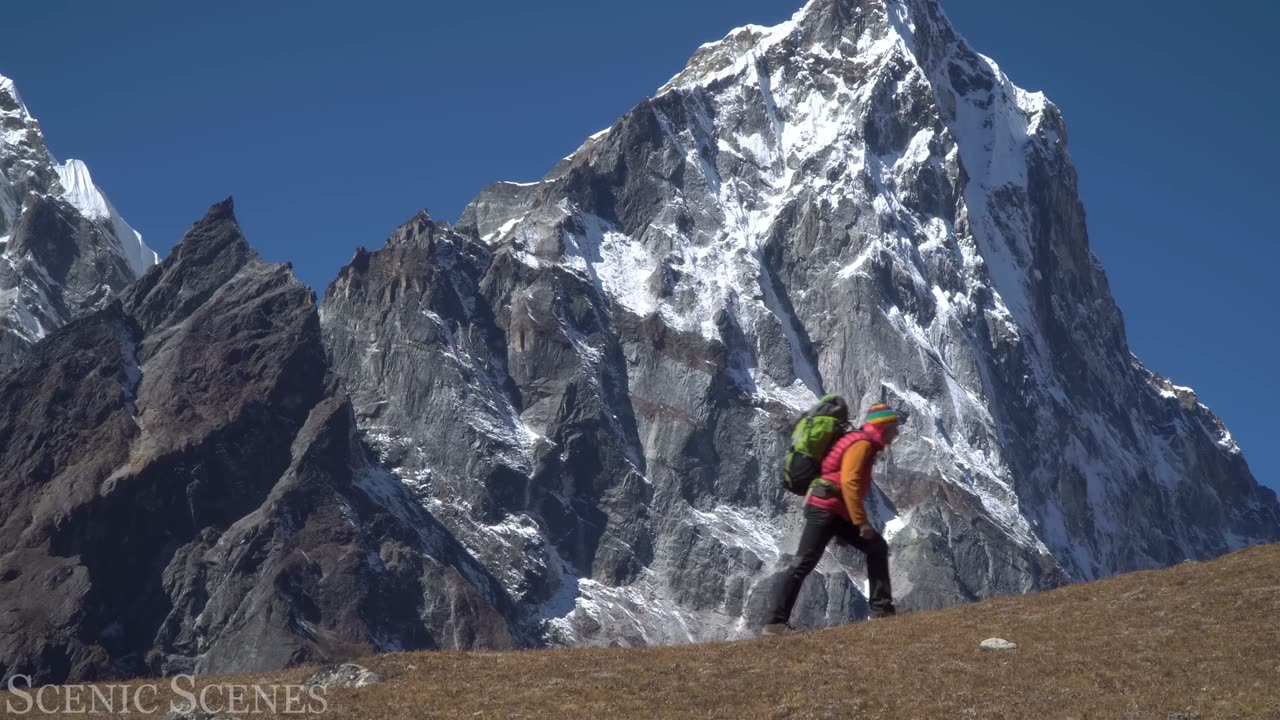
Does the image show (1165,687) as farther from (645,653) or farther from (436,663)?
(436,663)

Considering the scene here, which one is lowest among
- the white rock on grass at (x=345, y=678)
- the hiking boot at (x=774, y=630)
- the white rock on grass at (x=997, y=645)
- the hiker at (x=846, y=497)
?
the white rock on grass at (x=345, y=678)

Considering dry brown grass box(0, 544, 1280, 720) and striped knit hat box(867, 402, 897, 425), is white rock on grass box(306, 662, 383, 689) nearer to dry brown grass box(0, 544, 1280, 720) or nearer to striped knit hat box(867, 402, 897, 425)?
dry brown grass box(0, 544, 1280, 720)

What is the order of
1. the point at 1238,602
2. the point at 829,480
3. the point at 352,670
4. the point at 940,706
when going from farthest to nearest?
the point at 1238,602 → the point at 352,670 → the point at 829,480 → the point at 940,706

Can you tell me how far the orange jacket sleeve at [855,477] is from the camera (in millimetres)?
29797

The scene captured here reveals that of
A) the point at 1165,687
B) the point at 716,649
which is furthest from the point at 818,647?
the point at 1165,687

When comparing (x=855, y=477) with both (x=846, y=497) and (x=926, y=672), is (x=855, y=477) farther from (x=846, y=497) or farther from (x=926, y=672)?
(x=926, y=672)

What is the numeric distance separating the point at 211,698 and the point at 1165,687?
58.8ft

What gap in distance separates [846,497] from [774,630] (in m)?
A: 5.47

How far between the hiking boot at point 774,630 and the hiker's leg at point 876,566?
1915 mm

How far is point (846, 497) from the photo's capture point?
29.9 meters

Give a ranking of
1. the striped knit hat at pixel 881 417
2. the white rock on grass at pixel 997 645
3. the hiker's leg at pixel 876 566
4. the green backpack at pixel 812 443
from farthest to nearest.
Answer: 1. the white rock on grass at pixel 997 645
2. the hiker's leg at pixel 876 566
3. the green backpack at pixel 812 443
4. the striped knit hat at pixel 881 417

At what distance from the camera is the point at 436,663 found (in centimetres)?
3434

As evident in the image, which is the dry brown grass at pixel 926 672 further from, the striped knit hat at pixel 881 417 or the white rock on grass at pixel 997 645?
the striped knit hat at pixel 881 417

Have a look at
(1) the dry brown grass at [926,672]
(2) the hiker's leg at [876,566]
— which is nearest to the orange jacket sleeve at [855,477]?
(2) the hiker's leg at [876,566]
